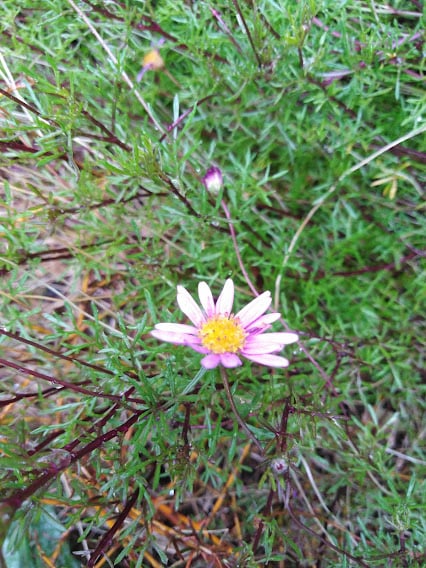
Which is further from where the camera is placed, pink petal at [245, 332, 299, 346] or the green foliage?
the green foliage

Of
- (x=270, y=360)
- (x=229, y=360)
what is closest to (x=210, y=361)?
(x=229, y=360)

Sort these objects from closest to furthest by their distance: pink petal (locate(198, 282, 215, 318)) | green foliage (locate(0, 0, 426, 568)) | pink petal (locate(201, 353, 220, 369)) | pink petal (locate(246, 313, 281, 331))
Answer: pink petal (locate(201, 353, 220, 369)) → pink petal (locate(246, 313, 281, 331)) → pink petal (locate(198, 282, 215, 318)) → green foliage (locate(0, 0, 426, 568))

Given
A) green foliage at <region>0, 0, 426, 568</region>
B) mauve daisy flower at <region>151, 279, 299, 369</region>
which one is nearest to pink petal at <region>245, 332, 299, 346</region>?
mauve daisy flower at <region>151, 279, 299, 369</region>

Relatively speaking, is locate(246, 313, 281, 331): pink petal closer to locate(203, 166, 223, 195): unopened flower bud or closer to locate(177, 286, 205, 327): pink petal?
locate(177, 286, 205, 327): pink petal

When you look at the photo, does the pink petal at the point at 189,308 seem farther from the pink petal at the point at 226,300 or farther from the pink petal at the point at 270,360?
the pink petal at the point at 270,360

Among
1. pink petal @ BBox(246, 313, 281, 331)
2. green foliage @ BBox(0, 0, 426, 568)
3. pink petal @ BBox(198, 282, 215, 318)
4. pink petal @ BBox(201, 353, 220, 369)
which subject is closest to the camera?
pink petal @ BBox(201, 353, 220, 369)

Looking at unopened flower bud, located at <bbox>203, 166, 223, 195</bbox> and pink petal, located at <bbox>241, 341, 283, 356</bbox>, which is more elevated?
unopened flower bud, located at <bbox>203, 166, 223, 195</bbox>

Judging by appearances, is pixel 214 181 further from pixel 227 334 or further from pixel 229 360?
pixel 229 360

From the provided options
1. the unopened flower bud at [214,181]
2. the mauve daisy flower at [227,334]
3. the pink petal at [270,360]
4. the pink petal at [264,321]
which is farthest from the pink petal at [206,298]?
the unopened flower bud at [214,181]
